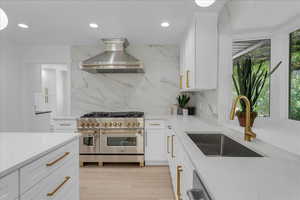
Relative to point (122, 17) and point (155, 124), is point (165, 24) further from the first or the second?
point (155, 124)

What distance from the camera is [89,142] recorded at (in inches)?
116

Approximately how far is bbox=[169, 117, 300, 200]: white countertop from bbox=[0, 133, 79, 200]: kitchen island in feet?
2.99

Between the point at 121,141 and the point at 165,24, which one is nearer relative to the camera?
the point at 165,24

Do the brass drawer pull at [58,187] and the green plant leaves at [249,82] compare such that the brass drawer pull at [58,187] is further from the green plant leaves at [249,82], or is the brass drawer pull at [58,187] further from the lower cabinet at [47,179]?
the green plant leaves at [249,82]

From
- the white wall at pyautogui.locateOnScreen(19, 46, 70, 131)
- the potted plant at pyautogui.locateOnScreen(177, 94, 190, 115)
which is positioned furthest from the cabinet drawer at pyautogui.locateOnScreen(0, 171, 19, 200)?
the white wall at pyautogui.locateOnScreen(19, 46, 70, 131)

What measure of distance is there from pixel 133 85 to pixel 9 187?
9.47ft

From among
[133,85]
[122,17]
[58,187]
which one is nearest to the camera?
[58,187]

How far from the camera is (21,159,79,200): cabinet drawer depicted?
992 mm

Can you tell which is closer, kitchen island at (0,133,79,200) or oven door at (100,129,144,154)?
kitchen island at (0,133,79,200)

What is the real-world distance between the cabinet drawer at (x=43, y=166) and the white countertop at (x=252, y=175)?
36.0 inches

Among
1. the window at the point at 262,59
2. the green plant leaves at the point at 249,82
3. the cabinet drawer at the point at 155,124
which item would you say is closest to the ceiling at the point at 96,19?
the window at the point at 262,59

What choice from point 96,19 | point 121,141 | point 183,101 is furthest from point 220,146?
point 96,19

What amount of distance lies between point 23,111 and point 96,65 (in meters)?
2.18

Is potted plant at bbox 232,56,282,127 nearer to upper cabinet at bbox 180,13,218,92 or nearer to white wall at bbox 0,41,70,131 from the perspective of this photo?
upper cabinet at bbox 180,13,218,92
